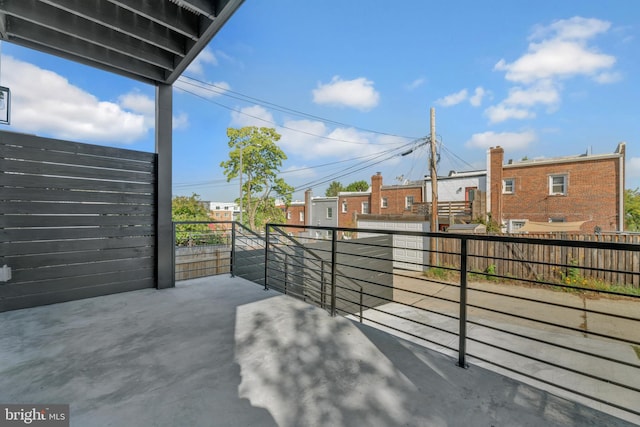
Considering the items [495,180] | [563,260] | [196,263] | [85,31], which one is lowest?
[563,260]

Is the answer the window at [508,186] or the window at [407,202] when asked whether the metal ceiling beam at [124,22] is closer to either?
the window at [508,186]

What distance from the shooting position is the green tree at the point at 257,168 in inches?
617

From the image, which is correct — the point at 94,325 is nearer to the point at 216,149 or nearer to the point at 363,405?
the point at 363,405

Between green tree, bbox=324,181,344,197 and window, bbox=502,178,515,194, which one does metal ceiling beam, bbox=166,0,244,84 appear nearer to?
window, bbox=502,178,515,194

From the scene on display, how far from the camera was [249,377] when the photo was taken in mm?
1546

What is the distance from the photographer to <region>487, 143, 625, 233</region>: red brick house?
10.9 m

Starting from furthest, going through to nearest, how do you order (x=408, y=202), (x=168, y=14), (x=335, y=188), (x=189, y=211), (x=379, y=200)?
(x=335, y=188) < (x=379, y=200) < (x=408, y=202) < (x=189, y=211) < (x=168, y=14)

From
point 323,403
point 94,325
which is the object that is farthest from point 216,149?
point 323,403

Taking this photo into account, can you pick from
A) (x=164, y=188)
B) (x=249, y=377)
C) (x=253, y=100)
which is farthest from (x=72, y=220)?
(x=253, y=100)

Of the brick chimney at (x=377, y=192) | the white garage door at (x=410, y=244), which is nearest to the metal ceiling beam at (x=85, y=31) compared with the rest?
the white garage door at (x=410, y=244)

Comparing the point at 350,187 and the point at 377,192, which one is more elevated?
→ the point at 350,187

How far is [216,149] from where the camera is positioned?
618 inches

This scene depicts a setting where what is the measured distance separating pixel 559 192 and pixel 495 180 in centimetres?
251

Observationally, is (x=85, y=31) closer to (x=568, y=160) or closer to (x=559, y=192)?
(x=568, y=160)
